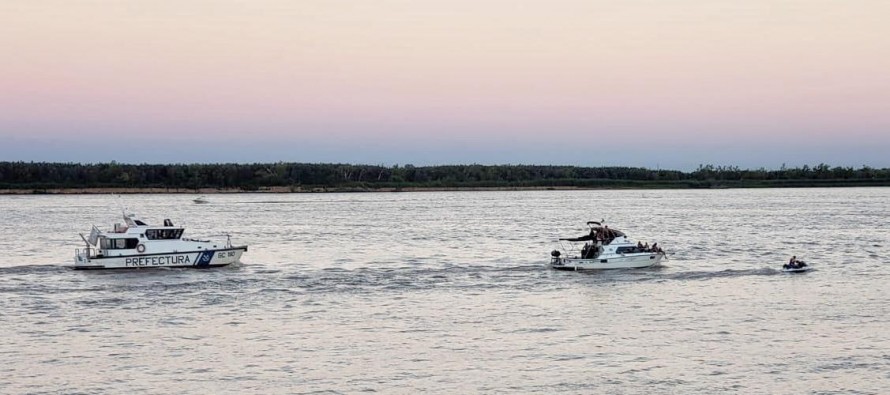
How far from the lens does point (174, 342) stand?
37250 mm

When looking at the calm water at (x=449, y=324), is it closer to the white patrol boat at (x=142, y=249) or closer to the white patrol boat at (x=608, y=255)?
the white patrol boat at (x=608, y=255)

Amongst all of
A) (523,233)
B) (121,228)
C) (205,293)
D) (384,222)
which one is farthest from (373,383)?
(384,222)

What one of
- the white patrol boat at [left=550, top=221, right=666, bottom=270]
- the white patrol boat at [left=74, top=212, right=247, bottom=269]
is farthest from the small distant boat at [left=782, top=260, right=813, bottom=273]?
the white patrol boat at [left=74, top=212, right=247, bottom=269]

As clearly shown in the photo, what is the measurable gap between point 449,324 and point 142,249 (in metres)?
28.2

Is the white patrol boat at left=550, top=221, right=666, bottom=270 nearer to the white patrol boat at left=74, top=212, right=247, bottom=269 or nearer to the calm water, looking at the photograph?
the calm water

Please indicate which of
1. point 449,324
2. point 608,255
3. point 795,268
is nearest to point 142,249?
point 608,255

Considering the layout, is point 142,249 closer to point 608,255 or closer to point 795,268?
point 608,255

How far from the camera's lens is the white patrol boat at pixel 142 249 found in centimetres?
6256

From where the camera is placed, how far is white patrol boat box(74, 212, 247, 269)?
205ft

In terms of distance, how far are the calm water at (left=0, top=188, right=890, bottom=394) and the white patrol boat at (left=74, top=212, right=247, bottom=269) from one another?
4.67 ft

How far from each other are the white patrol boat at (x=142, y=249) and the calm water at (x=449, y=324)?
1.42m

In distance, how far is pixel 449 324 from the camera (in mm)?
41250

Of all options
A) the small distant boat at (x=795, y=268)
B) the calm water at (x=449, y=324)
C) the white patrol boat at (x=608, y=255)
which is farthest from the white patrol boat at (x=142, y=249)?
the small distant boat at (x=795, y=268)

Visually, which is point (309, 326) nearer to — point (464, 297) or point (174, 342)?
point (174, 342)
